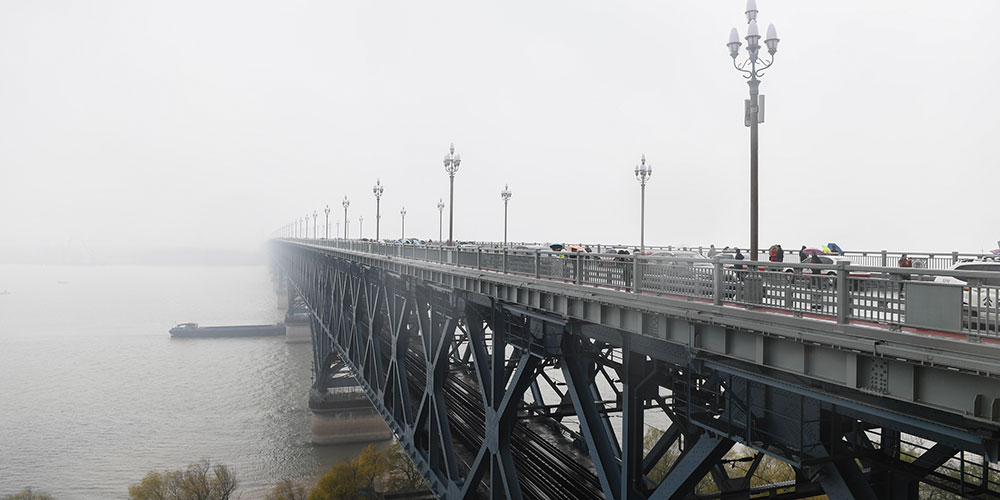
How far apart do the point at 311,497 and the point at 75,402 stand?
32.0 meters

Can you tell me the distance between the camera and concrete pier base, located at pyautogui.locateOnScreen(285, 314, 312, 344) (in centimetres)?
8769

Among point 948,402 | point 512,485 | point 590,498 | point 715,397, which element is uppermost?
point 948,402

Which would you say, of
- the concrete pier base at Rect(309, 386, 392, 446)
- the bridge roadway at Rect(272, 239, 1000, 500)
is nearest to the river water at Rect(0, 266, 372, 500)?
the concrete pier base at Rect(309, 386, 392, 446)

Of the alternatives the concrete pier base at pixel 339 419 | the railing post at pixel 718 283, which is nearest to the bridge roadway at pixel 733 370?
the railing post at pixel 718 283

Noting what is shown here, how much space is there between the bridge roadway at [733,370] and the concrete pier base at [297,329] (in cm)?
7218

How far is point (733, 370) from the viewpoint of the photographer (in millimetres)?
8781

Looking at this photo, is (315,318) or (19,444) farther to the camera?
(315,318)

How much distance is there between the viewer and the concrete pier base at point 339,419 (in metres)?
47.0

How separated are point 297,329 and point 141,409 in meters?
35.7

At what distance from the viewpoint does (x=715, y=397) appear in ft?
33.6

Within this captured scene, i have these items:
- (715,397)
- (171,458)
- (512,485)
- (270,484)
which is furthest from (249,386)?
→ (715,397)

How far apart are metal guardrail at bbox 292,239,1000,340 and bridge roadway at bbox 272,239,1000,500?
3 cm

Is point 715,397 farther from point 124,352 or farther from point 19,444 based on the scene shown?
point 124,352

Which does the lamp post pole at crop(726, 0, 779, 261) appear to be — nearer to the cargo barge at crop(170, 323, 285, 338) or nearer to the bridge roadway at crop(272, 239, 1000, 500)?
the bridge roadway at crop(272, 239, 1000, 500)
